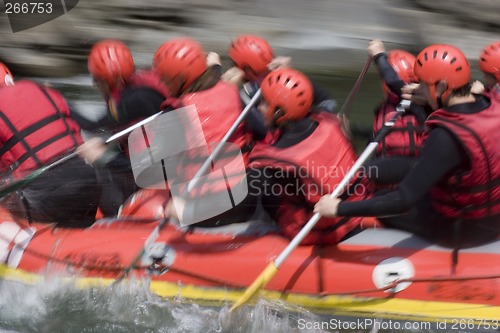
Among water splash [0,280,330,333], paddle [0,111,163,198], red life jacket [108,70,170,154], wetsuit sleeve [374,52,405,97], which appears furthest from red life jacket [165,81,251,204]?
wetsuit sleeve [374,52,405,97]

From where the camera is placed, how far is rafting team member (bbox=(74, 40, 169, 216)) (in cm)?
517

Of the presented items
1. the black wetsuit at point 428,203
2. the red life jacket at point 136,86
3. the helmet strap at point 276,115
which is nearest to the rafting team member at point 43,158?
the red life jacket at point 136,86

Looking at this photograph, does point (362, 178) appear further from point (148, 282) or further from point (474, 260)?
point (148, 282)

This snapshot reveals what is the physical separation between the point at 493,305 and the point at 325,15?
7.29 metres

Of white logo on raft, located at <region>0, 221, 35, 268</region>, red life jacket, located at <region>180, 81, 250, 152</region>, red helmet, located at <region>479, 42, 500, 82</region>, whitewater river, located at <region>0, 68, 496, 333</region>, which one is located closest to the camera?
whitewater river, located at <region>0, 68, 496, 333</region>

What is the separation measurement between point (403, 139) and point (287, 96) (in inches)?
38.0

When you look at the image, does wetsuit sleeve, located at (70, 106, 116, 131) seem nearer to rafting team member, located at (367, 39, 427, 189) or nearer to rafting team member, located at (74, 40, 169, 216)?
rafting team member, located at (74, 40, 169, 216)

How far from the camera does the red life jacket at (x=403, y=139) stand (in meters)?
4.78

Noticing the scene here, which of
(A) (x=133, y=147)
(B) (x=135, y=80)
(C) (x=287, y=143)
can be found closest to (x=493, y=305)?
(C) (x=287, y=143)

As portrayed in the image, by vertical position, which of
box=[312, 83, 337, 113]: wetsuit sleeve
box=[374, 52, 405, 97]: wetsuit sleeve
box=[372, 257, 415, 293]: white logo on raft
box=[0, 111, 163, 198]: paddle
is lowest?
box=[0, 111, 163, 198]: paddle

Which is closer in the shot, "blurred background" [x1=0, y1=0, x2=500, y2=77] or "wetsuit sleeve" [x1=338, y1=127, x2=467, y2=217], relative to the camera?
"wetsuit sleeve" [x1=338, y1=127, x2=467, y2=217]

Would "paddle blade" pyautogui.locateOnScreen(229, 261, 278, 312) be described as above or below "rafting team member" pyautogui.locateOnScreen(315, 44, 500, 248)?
below

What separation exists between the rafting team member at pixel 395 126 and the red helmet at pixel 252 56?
2.88ft

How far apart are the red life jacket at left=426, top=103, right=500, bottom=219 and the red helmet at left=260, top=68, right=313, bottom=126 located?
29.0 inches
